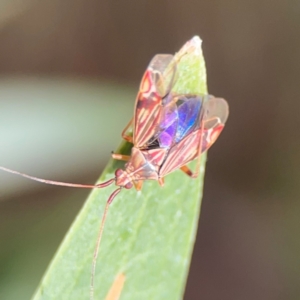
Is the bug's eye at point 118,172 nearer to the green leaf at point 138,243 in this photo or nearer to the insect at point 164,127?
the insect at point 164,127

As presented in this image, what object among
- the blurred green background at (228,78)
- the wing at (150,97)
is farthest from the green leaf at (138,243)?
the blurred green background at (228,78)

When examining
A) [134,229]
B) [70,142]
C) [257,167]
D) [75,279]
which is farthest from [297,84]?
[75,279]

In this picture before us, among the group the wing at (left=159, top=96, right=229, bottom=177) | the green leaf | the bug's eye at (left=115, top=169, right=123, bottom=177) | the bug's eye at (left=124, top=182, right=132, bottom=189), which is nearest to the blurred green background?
the wing at (left=159, top=96, right=229, bottom=177)

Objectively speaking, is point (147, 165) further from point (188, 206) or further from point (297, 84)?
point (297, 84)

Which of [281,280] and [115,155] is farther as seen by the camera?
[281,280]

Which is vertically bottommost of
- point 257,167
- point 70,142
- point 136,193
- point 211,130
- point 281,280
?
point 281,280

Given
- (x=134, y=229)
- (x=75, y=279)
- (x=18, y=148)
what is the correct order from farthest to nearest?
1. (x=18, y=148)
2. (x=134, y=229)
3. (x=75, y=279)

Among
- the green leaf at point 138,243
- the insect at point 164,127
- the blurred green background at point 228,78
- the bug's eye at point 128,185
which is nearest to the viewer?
the green leaf at point 138,243

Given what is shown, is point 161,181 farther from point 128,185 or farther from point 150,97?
point 150,97
